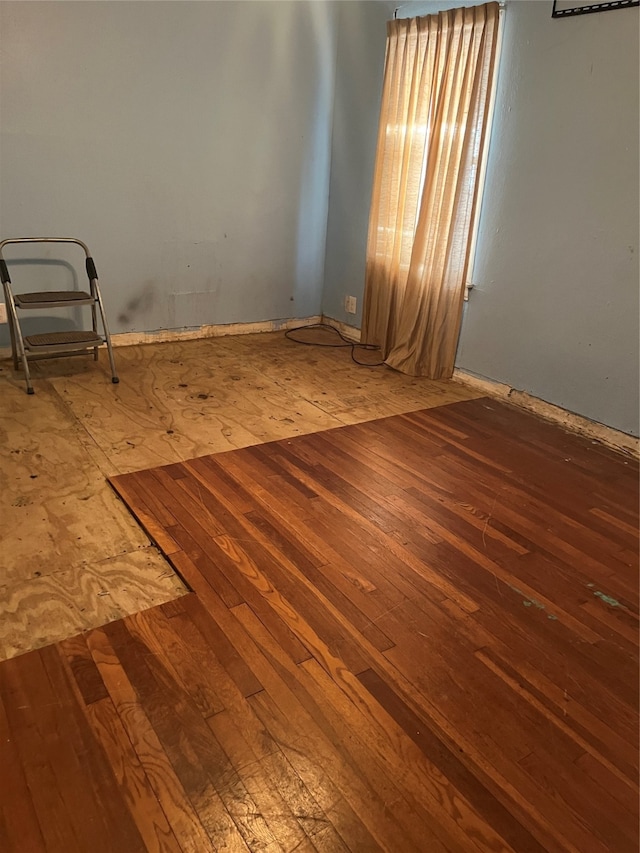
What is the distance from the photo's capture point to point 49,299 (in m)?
3.21

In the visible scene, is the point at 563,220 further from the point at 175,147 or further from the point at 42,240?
the point at 42,240

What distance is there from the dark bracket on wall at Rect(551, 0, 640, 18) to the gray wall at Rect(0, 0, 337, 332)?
5.72 ft

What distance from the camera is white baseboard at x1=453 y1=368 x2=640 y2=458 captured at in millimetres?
2967

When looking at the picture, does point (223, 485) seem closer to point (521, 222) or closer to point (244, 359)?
point (244, 359)

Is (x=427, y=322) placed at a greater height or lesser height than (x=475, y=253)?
lesser

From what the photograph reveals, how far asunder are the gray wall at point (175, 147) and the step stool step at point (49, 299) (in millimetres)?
403

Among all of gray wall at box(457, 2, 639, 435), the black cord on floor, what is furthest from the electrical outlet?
gray wall at box(457, 2, 639, 435)

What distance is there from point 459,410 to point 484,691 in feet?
6.43

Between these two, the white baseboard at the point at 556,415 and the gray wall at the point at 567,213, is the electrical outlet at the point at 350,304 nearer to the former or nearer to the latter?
the white baseboard at the point at 556,415

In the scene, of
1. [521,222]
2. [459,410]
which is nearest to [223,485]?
[459,410]

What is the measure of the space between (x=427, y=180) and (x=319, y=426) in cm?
158

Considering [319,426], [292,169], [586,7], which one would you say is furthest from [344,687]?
[292,169]

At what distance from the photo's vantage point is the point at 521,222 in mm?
3238

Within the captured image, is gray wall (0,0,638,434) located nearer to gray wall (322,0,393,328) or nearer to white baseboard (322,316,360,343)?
gray wall (322,0,393,328)
